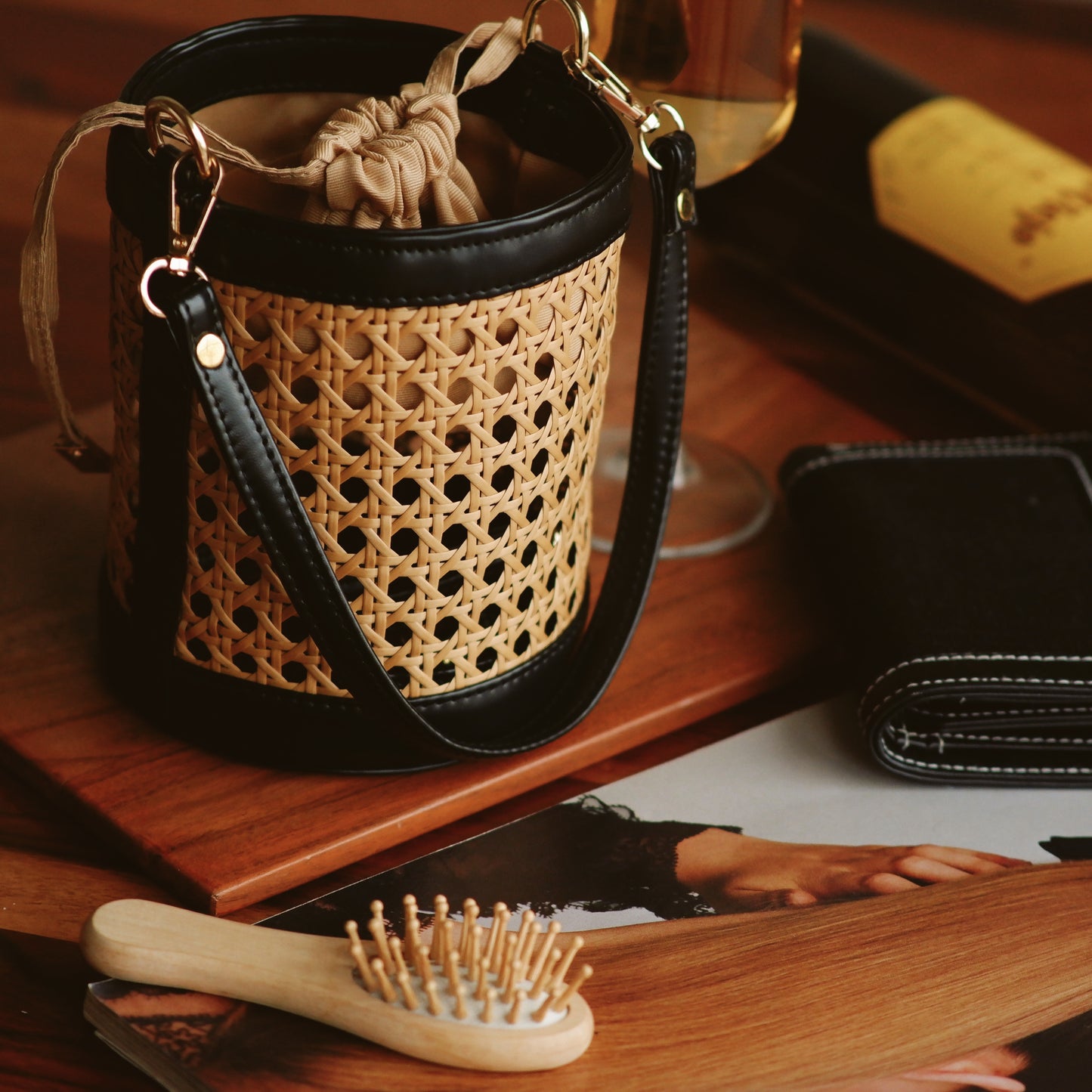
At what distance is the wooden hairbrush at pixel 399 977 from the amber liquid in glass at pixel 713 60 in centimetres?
36

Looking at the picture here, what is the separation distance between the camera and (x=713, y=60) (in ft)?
1.89

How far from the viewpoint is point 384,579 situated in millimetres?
451

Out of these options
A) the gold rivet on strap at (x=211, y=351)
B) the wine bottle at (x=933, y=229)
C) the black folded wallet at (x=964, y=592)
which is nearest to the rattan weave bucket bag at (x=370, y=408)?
the gold rivet on strap at (x=211, y=351)

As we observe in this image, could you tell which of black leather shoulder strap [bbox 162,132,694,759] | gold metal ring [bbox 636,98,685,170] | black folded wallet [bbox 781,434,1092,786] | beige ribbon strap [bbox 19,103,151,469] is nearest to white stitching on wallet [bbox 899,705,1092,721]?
black folded wallet [bbox 781,434,1092,786]

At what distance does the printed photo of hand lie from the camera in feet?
1.53

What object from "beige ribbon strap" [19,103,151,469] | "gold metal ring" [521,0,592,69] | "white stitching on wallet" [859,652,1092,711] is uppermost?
"gold metal ring" [521,0,592,69]

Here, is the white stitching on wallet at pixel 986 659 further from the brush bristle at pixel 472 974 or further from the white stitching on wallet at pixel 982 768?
the brush bristle at pixel 472 974

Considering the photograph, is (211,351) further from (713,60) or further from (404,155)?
(713,60)

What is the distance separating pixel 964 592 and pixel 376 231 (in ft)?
0.93

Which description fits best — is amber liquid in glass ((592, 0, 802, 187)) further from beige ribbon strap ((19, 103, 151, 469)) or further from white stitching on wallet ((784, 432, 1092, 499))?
beige ribbon strap ((19, 103, 151, 469))

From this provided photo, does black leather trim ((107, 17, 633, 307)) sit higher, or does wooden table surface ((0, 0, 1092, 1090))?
black leather trim ((107, 17, 633, 307))

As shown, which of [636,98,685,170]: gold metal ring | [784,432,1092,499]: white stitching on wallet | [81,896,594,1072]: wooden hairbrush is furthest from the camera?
[784,432,1092,499]: white stitching on wallet

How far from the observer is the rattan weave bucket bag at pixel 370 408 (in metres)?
0.40

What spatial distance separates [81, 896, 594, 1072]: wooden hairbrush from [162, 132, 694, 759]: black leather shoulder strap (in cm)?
8
